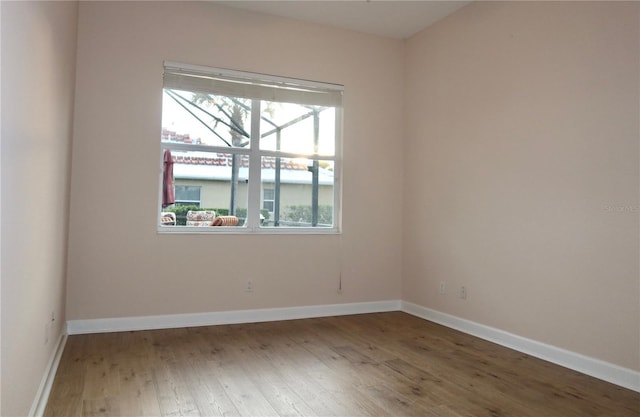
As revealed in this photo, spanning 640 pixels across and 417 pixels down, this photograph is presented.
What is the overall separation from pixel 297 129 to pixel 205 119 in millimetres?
930

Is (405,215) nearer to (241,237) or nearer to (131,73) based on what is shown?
(241,237)

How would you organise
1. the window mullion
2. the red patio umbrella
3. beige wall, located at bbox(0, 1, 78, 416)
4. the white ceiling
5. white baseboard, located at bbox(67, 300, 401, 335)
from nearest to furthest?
1. beige wall, located at bbox(0, 1, 78, 416)
2. white baseboard, located at bbox(67, 300, 401, 335)
3. the red patio umbrella
4. the white ceiling
5. the window mullion

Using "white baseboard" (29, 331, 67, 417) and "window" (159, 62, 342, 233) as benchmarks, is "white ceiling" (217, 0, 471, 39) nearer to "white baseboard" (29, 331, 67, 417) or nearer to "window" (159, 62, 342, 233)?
"window" (159, 62, 342, 233)

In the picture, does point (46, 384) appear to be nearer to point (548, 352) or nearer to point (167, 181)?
point (167, 181)

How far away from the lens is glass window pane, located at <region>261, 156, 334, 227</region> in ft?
14.3

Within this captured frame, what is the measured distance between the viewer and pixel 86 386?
2.51 metres

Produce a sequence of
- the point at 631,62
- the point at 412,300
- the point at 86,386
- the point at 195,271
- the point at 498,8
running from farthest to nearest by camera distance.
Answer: the point at 412,300
the point at 195,271
the point at 498,8
the point at 631,62
the point at 86,386

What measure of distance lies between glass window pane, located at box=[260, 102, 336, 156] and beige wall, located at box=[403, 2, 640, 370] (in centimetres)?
96

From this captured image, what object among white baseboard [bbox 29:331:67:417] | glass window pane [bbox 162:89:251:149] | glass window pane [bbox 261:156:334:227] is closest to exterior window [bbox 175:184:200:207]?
glass window pane [bbox 162:89:251:149]

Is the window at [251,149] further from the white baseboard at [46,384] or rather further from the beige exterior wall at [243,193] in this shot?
the white baseboard at [46,384]

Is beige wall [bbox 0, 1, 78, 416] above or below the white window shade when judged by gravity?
below

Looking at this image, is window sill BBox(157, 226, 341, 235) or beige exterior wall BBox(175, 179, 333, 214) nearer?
window sill BBox(157, 226, 341, 235)

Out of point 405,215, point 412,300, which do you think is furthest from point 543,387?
point 405,215

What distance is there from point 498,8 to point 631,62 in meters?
1.31
